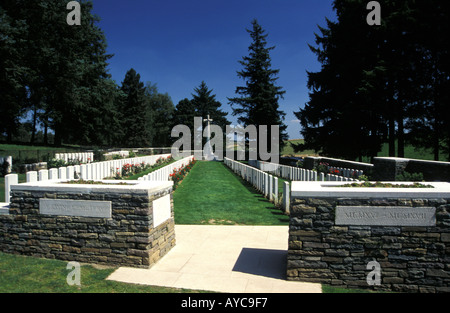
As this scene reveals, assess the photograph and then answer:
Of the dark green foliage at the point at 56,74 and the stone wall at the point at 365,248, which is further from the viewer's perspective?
the dark green foliage at the point at 56,74

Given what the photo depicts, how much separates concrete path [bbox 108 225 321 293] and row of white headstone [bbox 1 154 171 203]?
313cm

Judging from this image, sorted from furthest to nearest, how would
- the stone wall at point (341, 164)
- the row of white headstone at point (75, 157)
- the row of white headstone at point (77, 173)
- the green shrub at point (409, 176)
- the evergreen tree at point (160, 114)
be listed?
1. the evergreen tree at point (160, 114)
2. the row of white headstone at point (75, 157)
3. the stone wall at point (341, 164)
4. the green shrub at point (409, 176)
5. the row of white headstone at point (77, 173)

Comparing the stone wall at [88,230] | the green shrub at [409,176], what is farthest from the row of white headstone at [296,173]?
the stone wall at [88,230]

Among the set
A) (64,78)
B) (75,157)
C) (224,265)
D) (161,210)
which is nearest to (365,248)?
(224,265)

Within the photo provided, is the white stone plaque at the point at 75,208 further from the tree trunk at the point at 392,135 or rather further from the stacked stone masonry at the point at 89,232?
the tree trunk at the point at 392,135

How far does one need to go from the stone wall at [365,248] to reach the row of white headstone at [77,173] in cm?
508

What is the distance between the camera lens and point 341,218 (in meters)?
3.95

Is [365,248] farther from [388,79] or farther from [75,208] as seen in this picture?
[388,79]

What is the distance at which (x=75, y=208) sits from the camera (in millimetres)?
4668

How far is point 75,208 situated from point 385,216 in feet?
14.3

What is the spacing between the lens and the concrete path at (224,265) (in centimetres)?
394
